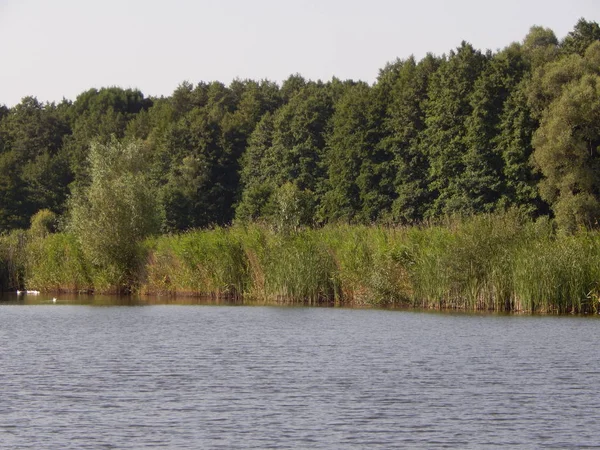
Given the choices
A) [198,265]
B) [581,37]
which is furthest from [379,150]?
[198,265]

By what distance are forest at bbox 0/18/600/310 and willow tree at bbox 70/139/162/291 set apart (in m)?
0.10

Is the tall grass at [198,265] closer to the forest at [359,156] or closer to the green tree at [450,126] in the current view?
the forest at [359,156]

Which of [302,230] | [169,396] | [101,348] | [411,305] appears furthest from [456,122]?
[169,396]

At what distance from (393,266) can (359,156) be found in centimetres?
3691

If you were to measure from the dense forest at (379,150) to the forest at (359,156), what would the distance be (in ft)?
0.39

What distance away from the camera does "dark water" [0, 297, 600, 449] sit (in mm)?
17672

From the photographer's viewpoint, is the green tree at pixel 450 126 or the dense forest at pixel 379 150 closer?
the dense forest at pixel 379 150

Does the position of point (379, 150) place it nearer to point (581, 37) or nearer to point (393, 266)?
point (581, 37)

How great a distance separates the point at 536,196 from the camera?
6400 cm

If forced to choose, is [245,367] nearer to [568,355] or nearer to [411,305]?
[568,355]

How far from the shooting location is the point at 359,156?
75.7 metres

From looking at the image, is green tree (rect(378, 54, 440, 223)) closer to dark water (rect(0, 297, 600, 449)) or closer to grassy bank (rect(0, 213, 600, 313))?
grassy bank (rect(0, 213, 600, 313))

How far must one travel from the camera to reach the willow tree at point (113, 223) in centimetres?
5253

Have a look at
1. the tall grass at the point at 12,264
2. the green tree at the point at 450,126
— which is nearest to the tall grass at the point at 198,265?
the tall grass at the point at 12,264
